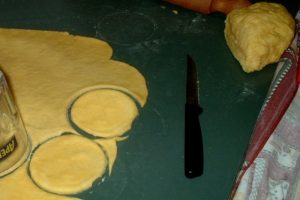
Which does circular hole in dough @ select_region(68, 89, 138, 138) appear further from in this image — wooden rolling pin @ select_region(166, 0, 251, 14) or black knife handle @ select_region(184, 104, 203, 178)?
wooden rolling pin @ select_region(166, 0, 251, 14)

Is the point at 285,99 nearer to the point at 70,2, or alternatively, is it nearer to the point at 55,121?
the point at 55,121

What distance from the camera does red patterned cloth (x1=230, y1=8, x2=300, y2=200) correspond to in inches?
31.1

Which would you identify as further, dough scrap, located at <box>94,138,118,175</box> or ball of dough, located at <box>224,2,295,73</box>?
ball of dough, located at <box>224,2,295,73</box>

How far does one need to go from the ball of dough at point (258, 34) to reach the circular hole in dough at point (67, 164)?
41 cm

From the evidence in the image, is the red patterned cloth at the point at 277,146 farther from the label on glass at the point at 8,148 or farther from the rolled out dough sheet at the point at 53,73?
the label on glass at the point at 8,148

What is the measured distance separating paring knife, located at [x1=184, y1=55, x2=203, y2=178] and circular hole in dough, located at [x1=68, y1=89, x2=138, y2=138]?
115 mm

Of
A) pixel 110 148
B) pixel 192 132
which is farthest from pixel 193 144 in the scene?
pixel 110 148

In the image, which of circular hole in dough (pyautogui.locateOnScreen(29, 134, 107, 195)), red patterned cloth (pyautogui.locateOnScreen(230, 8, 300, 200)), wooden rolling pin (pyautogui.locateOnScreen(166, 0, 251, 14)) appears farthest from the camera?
wooden rolling pin (pyautogui.locateOnScreen(166, 0, 251, 14))

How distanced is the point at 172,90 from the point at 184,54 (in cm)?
13

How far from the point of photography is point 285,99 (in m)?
0.82

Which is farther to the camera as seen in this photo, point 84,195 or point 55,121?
point 55,121

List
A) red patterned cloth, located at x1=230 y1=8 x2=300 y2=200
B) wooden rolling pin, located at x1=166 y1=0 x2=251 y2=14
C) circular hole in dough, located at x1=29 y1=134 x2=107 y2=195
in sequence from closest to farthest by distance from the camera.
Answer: circular hole in dough, located at x1=29 y1=134 x2=107 y2=195 < red patterned cloth, located at x1=230 y1=8 x2=300 y2=200 < wooden rolling pin, located at x1=166 y1=0 x2=251 y2=14

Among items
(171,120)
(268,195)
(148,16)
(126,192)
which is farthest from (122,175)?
(148,16)

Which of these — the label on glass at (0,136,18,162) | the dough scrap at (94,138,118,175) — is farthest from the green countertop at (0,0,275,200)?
the label on glass at (0,136,18,162)
